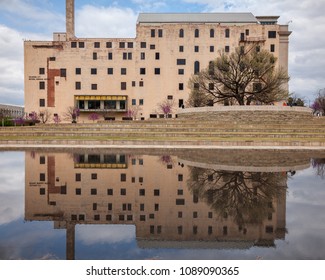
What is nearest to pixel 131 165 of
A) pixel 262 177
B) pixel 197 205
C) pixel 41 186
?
pixel 41 186

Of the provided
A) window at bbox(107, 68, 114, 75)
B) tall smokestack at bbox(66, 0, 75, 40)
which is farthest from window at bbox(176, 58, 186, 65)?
tall smokestack at bbox(66, 0, 75, 40)

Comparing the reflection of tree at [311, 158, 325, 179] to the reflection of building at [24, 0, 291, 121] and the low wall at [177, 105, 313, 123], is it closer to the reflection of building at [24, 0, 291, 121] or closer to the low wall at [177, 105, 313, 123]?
the low wall at [177, 105, 313, 123]

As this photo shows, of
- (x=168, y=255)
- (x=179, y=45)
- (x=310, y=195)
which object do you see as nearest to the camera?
(x=168, y=255)

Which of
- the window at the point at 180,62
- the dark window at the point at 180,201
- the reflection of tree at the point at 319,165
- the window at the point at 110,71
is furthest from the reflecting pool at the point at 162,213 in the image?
the window at the point at 110,71

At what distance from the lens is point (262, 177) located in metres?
11.8

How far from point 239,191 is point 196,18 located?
2506 inches

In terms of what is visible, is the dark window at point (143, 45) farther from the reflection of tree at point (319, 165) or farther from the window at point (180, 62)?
the reflection of tree at point (319, 165)

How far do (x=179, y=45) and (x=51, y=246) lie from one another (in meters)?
57.8

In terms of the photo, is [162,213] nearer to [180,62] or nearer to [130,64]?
[180,62]

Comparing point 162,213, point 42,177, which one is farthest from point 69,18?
point 162,213

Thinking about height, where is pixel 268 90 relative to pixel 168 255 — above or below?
above

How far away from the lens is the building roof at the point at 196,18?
66000 mm

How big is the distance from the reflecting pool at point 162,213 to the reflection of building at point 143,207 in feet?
0.08
